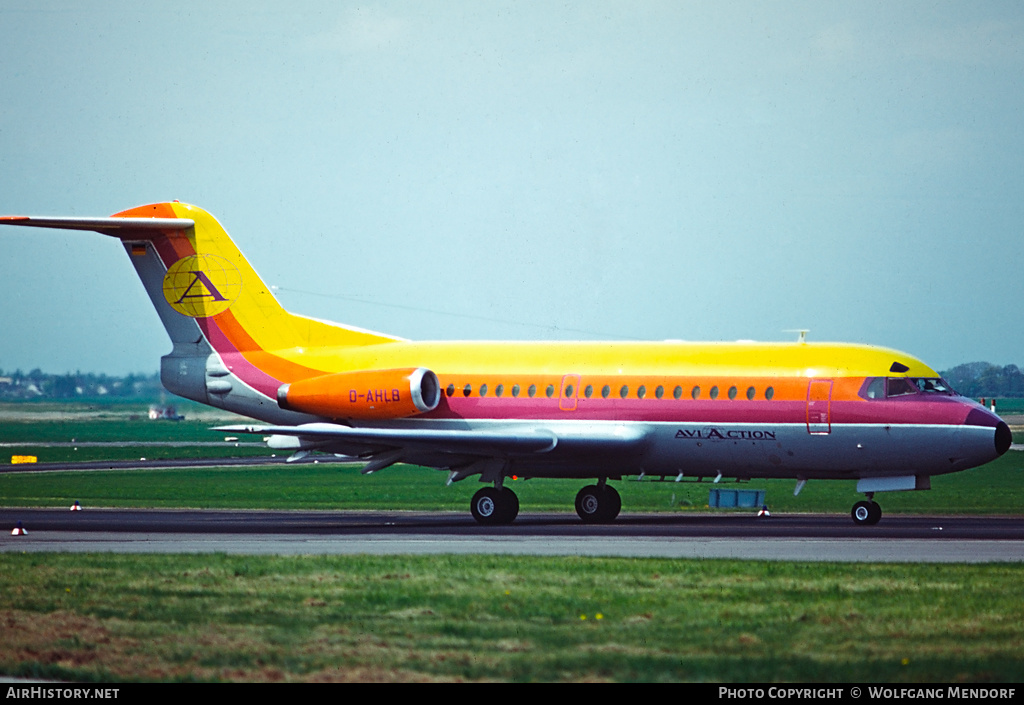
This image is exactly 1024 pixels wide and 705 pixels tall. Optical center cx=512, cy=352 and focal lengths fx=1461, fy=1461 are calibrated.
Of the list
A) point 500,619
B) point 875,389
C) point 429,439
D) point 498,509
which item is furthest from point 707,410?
point 500,619

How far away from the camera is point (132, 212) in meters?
37.9

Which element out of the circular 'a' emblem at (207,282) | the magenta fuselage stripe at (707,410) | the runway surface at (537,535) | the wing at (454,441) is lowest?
the runway surface at (537,535)

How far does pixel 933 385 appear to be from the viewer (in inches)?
1177

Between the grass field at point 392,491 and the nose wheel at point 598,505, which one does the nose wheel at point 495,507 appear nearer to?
the nose wheel at point 598,505

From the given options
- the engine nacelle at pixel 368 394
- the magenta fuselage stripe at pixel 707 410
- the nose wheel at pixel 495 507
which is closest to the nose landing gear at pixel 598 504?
the nose wheel at pixel 495 507

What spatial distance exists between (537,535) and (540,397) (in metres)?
5.40

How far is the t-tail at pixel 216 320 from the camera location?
120 feet

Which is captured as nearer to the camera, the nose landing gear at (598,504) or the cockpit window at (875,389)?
the cockpit window at (875,389)

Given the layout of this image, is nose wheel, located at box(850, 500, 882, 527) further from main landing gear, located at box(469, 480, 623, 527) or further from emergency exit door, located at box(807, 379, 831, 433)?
main landing gear, located at box(469, 480, 623, 527)

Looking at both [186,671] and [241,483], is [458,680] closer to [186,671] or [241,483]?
[186,671]

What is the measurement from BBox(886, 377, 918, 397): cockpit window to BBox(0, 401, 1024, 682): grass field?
9.20 m

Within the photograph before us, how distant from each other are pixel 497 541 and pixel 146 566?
729 cm

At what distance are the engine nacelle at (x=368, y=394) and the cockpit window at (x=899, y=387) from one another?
10.4m
